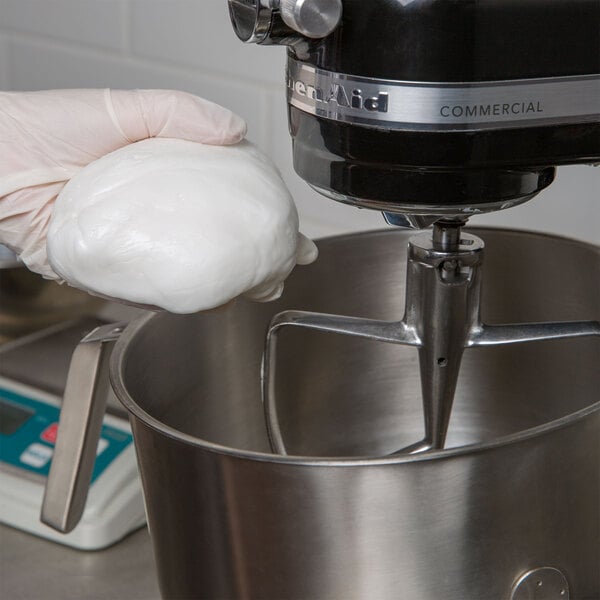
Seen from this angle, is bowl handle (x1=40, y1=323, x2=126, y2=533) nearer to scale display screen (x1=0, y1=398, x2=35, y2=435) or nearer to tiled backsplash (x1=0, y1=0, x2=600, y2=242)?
scale display screen (x1=0, y1=398, x2=35, y2=435)

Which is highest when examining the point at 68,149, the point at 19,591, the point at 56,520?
the point at 68,149

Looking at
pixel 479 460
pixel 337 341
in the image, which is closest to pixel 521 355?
pixel 337 341

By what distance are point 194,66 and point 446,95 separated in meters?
0.66

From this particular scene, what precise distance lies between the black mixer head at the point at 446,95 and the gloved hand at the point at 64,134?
0.07 metres

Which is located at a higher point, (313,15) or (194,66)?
(313,15)

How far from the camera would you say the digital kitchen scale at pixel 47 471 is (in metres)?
0.80

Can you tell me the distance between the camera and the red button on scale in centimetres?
89

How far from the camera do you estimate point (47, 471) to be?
2.79 ft

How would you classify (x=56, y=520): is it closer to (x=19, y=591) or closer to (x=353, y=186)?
(x=19, y=591)

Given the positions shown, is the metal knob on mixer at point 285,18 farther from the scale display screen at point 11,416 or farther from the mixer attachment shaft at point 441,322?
the scale display screen at point 11,416

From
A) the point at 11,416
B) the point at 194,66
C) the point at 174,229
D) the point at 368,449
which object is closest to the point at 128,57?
the point at 194,66

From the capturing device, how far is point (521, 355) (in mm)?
750

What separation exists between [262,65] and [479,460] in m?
0.62

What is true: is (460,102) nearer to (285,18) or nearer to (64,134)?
(285,18)
